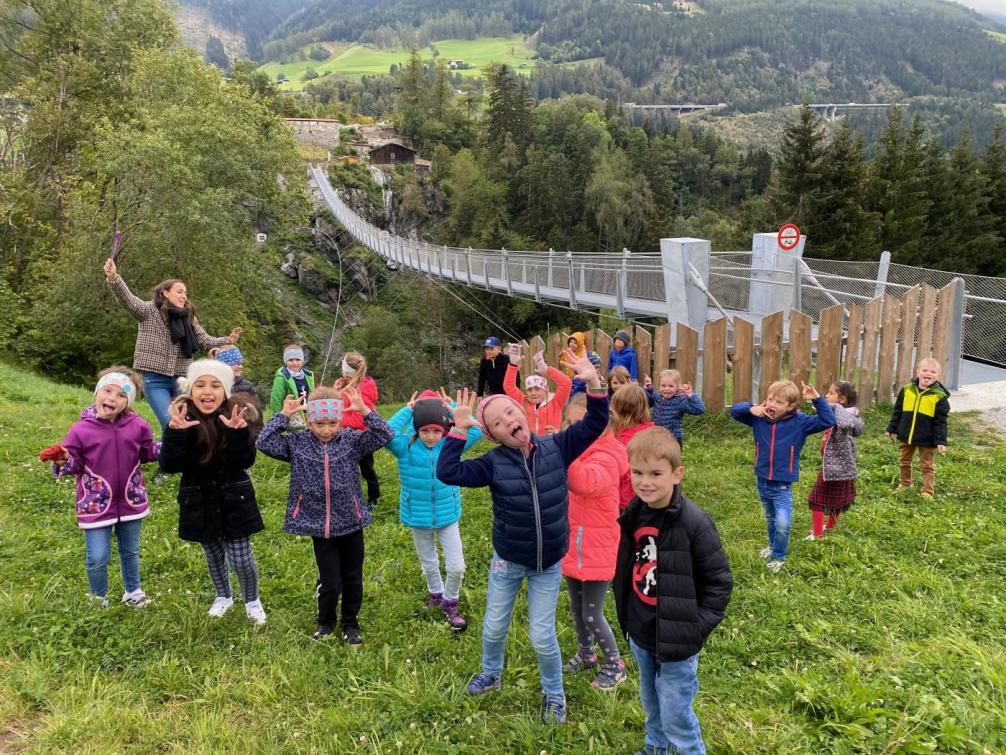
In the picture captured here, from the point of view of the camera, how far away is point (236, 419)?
3.28m

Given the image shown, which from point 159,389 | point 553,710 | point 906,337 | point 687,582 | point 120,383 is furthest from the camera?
point 906,337

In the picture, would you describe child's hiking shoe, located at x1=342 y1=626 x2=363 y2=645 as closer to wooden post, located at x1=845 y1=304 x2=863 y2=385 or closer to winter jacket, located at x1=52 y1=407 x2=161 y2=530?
winter jacket, located at x1=52 y1=407 x2=161 y2=530

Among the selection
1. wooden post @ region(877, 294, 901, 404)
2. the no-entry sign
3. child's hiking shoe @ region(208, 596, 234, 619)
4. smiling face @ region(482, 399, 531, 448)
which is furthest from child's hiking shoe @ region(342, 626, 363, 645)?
the no-entry sign

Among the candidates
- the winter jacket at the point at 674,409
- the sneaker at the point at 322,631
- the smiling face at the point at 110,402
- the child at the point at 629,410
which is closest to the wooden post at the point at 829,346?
the winter jacket at the point at 674,409

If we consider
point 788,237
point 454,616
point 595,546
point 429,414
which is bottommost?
point 454,616

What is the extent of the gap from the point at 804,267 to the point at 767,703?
29.0 ft

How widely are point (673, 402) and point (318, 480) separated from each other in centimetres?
325

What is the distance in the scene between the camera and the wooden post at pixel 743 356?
7.64m

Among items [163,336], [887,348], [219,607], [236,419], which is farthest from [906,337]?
[163,336]

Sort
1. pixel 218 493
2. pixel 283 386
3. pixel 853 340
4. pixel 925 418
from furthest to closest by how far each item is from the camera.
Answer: pixel 853 340
pixel 283 386
pixel 925 418
pixel 218 493

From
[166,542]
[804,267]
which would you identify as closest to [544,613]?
[166,542]

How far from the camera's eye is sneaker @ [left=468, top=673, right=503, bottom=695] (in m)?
3.03

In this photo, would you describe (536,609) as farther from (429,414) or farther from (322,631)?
(322,631)

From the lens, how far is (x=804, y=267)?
10.1 metres
